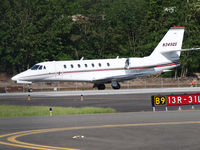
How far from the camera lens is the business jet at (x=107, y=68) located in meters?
48.9

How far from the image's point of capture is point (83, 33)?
81.8 m

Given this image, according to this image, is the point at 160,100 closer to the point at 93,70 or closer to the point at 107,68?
the point at 93,70

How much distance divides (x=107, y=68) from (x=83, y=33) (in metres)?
31.4

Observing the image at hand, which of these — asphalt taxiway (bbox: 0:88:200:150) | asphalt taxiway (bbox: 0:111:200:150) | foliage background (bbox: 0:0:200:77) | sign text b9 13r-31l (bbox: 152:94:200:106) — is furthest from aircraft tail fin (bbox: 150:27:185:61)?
asphalt taxiway (bbox: 0:111:200:150)

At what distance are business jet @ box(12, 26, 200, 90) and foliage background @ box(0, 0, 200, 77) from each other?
2002 cm

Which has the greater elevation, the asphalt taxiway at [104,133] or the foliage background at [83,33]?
the foliage background at [83,33]

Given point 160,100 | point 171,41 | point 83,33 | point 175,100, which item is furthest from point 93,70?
point 83,33

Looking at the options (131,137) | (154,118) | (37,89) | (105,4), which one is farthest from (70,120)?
(105,4)

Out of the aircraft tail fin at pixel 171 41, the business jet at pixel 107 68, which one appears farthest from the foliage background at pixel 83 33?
the business jet at pixel 107 68

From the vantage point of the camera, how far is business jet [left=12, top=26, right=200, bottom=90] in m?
48.9

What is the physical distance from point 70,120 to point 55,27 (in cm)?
5641

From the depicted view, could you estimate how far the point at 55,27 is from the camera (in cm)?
7712

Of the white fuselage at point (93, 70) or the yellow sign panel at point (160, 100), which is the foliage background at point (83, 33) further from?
the yellow sign panel at point (160, 100)

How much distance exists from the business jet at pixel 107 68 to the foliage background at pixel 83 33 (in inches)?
788
